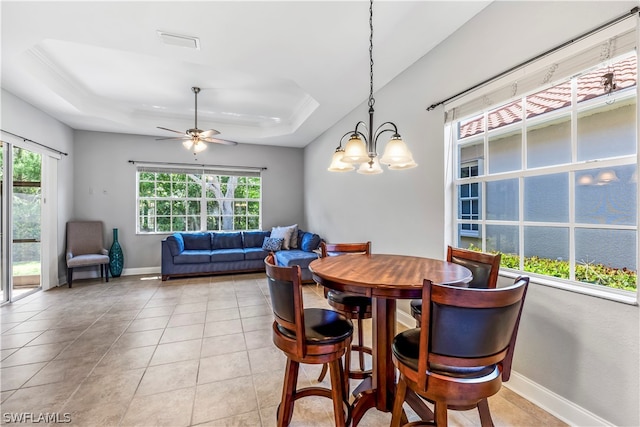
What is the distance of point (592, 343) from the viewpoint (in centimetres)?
150

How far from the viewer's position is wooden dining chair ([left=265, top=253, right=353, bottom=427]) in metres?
1.32

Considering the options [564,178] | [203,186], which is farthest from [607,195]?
[203,186]

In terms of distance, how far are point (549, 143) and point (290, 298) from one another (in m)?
1.92

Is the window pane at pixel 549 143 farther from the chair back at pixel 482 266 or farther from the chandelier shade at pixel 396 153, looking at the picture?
the chandelier shade at pixel 396 153

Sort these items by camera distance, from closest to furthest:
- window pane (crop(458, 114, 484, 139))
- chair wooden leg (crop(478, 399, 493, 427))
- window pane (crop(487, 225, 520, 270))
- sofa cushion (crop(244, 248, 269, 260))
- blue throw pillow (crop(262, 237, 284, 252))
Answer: chair wooden leg (crop(478, 399, 493, 427))
window pane (crop(487, 225, 520, 270))
window pane (crop(458, 114, 484, 139))
sofa cushion (crop(244, 248, 269, 260))
blue throw pillow (crop(262, 237, 284, 252))

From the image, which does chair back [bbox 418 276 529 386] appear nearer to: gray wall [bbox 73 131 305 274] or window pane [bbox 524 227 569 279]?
window pane [bbox 524 227 569 279]

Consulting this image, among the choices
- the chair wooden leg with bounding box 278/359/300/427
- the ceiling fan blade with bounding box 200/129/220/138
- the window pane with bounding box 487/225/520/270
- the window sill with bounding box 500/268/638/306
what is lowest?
the chair wooden leg with bounding box 278/359/300/427

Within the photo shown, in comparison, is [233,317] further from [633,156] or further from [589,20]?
[589,20]

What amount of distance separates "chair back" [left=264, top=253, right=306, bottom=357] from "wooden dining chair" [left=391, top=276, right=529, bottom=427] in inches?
21.0

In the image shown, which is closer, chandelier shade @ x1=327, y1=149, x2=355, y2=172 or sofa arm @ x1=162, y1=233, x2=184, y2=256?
chandelier shade @ x1=327, y1=149, x2=355, y2=172

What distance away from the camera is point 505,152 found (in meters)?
2.11

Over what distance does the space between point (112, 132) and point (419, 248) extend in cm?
583

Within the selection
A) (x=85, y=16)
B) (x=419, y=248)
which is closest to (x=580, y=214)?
(x=419, y=248)

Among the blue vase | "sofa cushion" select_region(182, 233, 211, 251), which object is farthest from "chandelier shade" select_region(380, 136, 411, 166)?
the blue vase
